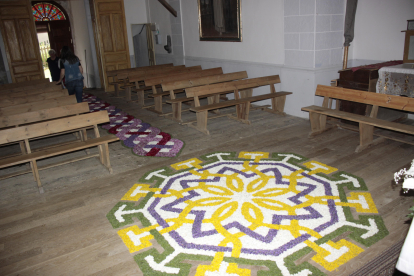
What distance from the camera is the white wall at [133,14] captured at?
409 inches

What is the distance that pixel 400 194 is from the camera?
10.2ft

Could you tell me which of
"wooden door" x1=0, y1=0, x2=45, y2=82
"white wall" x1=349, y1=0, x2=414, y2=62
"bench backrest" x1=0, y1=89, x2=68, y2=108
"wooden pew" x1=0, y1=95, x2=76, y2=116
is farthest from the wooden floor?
"wooden door" x1=0, y1=0, x2=45, y2=82

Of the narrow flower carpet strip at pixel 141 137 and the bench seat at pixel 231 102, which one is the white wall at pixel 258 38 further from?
the narrow flower carpet strip at pixel 141 137

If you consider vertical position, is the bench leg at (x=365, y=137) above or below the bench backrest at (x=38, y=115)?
below

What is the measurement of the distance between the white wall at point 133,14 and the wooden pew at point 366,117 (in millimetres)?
7441

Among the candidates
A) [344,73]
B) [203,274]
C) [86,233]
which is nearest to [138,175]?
[86,233]

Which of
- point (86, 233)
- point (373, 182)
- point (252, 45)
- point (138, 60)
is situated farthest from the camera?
point (138, 60)

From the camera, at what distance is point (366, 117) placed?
428cm

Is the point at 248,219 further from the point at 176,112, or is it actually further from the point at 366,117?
the point at 176,112

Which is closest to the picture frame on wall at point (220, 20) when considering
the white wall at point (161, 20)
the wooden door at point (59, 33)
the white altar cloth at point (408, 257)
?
the white wall at point (161, 20)

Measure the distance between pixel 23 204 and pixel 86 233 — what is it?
3.52ft

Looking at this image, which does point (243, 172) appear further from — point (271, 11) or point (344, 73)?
point (271, 11)

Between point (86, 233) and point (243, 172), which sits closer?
point (86, 233)

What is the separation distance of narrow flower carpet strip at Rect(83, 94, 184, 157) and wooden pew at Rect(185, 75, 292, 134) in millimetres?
650
